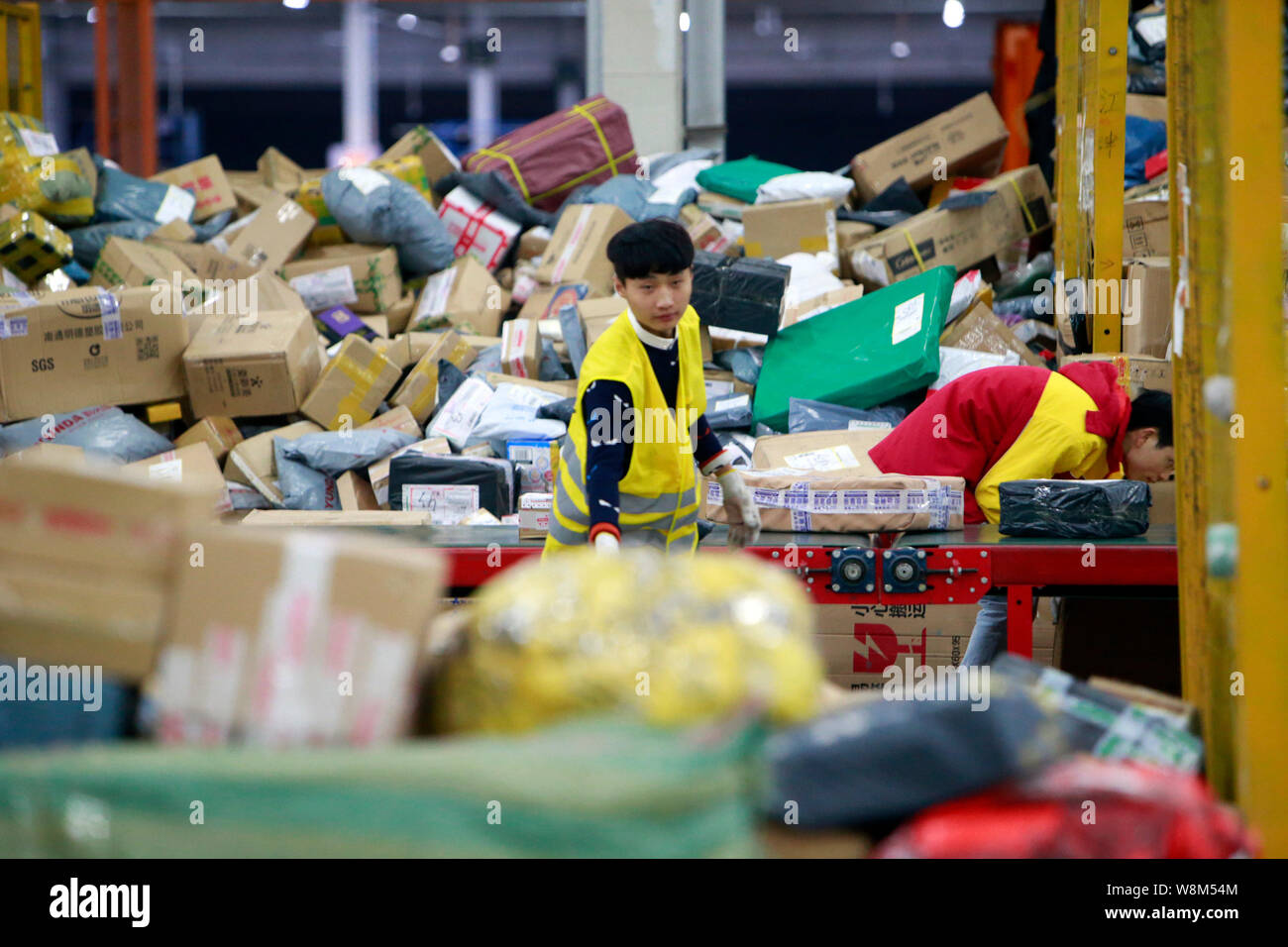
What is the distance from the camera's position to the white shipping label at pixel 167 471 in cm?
520

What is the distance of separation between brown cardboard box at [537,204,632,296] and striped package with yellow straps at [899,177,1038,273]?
1.54 m

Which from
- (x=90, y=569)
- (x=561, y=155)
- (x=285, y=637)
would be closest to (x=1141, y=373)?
(x=285, y=637)

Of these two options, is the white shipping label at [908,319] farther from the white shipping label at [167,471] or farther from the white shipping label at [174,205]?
the white shipping label at [174,205]

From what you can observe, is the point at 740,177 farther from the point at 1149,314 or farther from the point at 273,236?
the point at 1149,314

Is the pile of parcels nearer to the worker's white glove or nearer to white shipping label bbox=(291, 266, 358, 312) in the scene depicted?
white shipping label bbox=(291, 266, 358, 312)

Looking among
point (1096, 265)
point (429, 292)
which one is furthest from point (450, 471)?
point (1096, 265)

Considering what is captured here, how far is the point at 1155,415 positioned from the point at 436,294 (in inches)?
171

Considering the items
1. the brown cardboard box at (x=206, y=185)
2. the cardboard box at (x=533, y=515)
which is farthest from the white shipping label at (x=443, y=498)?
the brown cardboard box at (x=206, y=185)

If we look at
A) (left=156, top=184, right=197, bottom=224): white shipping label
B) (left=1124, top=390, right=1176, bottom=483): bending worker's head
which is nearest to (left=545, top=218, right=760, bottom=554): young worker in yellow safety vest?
(left=1124, top=390, right=1176, bottom=483): bending worker's head

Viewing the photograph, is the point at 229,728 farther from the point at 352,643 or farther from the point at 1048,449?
the point at 1048,449

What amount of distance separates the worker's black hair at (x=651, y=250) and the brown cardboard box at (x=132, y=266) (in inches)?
A: 169

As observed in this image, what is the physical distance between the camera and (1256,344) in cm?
189
